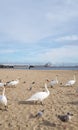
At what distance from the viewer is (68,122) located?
1121 centimetres

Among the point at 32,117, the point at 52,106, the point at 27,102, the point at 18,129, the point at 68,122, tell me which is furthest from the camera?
the point at 27,102

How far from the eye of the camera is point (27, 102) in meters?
15.8

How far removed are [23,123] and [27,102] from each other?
4.44m

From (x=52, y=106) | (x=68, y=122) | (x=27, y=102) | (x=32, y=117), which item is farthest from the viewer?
(x=27, y=102)

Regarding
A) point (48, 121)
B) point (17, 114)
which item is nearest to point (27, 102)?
point (17, 114)

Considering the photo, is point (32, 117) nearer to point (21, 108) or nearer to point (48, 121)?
point (48, 121)

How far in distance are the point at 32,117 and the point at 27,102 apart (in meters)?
3.54

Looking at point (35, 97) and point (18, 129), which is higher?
point (35, 97)

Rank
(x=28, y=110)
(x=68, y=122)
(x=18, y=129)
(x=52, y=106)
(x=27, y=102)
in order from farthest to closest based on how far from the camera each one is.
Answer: (x=27, y=102) → (x=52, y=106) → (x=28, y=110) → (x=68, y=122) → (x=18, y=129)

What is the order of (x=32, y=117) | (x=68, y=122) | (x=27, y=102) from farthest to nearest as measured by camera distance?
(x=27, y=102) < (x=32, y=117) < (x=68, y=122)

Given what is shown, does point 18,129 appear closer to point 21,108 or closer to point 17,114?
point 17,114

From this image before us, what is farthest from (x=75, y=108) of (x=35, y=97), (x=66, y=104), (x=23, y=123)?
(x=23, y=123)

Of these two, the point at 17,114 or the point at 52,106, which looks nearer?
the point at 17,114

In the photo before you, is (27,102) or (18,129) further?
(27,102)
